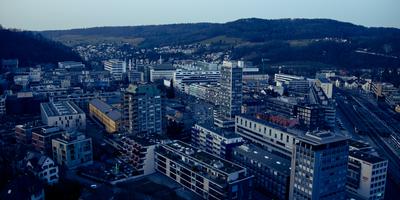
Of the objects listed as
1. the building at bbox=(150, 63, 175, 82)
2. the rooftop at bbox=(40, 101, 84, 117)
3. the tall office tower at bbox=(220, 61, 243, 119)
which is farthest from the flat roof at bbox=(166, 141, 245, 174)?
the building at bbox=(150, 63, 175, 82)

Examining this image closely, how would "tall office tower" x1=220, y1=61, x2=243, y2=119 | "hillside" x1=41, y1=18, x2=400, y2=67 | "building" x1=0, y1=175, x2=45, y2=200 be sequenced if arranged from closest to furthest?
"building" x1=0, y1=175, x2=45, y2=200
"tall office tower" x1=220, y1=61, x2=243, y2=119
"hillside" x1=41, y1=18, x2=400, y2=67

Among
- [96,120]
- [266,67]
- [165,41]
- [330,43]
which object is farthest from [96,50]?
[96,120]

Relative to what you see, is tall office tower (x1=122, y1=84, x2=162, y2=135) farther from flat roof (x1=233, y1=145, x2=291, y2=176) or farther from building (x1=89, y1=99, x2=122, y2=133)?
flat roof (x1=233, y1=145, x2=291, y2=176)

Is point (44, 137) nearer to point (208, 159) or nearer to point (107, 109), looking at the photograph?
point (107, 109)

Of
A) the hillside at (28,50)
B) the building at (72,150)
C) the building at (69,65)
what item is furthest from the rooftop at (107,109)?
the hillside at (28,50)

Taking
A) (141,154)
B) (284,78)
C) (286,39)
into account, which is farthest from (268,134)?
(286,39)

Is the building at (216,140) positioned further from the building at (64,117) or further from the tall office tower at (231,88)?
the building at (64,117)
